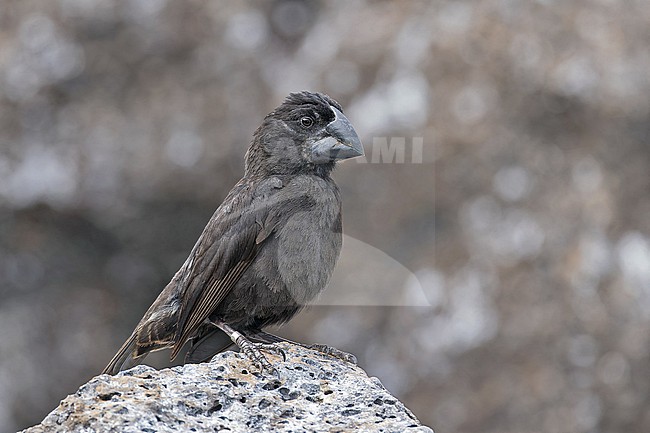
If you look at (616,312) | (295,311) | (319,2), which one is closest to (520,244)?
(616,312)

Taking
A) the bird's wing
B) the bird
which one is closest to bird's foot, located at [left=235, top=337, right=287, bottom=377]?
the bird

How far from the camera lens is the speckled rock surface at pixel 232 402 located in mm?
3402

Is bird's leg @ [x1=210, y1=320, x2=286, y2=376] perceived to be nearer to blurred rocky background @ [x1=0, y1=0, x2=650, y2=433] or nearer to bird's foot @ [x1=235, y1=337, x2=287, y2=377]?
bird's foot @ [x1=235, y1=337, x2=287, y2=377]

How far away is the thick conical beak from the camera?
4.82 meters

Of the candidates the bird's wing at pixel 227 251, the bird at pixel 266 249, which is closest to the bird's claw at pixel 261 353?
the bird at pixel 266 249

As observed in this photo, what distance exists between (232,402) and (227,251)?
1.15m

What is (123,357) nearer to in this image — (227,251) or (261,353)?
(227,251)

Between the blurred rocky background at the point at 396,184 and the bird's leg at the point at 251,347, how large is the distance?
3.03 m

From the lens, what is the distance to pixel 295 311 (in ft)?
15.7

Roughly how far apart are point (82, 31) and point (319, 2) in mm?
1952

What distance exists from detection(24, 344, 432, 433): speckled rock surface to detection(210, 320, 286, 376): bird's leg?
0.04 metres

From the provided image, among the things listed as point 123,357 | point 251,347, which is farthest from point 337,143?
point 123,357

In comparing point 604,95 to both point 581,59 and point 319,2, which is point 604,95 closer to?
Result: point 581,59

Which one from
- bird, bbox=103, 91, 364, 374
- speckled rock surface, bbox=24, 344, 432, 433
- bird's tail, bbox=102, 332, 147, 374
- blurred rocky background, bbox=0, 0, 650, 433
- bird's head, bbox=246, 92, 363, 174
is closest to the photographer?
speckled rock surface, bbox=24, 344, 432, 433
